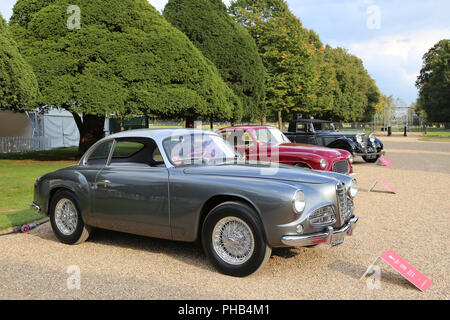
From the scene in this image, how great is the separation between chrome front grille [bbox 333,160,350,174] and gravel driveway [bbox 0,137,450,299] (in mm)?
3211

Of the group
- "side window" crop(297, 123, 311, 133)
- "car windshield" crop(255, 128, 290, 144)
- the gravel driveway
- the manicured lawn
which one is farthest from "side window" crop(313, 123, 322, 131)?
the gravel driveway

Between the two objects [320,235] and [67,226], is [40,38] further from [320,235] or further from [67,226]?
[320,235]

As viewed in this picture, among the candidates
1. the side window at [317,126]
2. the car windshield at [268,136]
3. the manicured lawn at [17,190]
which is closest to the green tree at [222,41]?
the side window at [317,126]

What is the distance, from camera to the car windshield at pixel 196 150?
535cm

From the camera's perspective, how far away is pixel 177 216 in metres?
4.85

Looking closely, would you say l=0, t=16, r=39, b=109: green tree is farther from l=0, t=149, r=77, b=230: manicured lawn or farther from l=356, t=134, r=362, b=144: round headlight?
l=356, t=134, r=362, b=144: round headlight

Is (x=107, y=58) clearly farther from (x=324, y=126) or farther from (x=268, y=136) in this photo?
(x=324, y=126)

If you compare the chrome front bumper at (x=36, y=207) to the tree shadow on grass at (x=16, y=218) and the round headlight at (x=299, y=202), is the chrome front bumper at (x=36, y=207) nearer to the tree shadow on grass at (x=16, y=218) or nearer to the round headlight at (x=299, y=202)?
the tree shadow on grass at (x=16, y=218)

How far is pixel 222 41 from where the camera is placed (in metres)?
24.8

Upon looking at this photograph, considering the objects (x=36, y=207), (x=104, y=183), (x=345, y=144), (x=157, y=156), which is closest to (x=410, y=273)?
(x=157, y=156)

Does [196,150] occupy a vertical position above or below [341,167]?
above

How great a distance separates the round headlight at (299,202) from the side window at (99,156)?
292 cm

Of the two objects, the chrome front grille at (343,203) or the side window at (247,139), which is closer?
the chrome front grille at (343,203)

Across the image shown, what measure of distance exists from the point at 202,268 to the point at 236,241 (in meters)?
0.60
